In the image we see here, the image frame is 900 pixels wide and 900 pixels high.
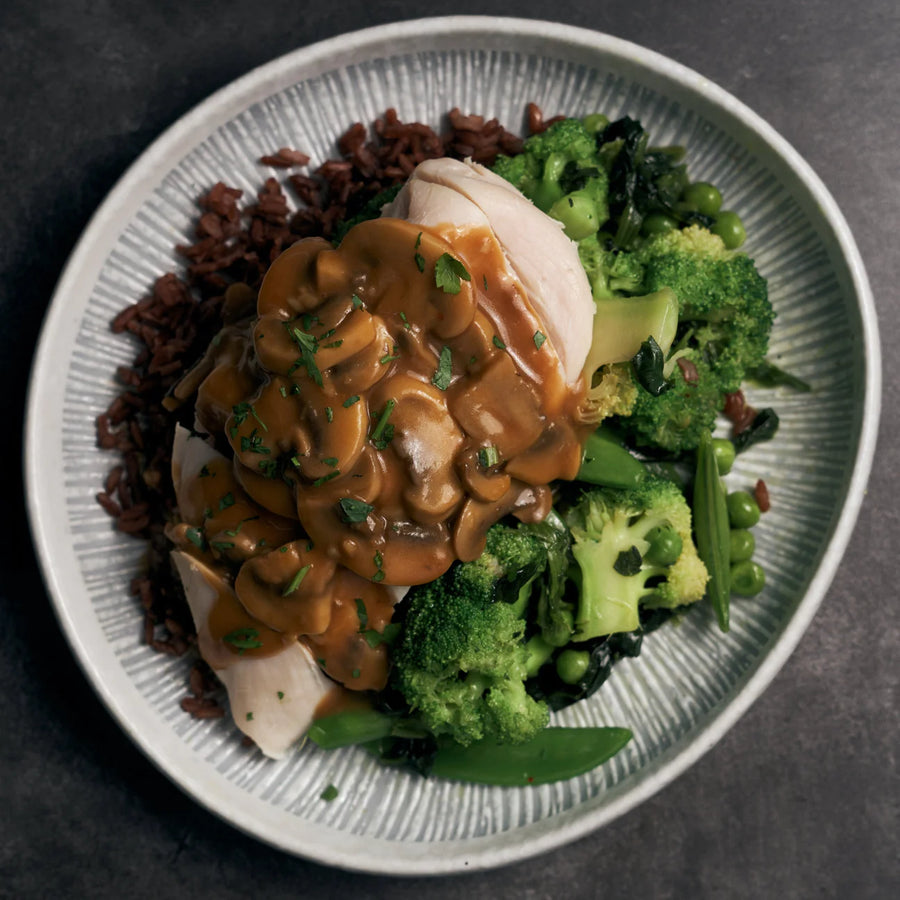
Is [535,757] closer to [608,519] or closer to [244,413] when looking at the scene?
[608,519]

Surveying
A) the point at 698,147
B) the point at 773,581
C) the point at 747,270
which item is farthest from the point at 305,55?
the point at 773,581

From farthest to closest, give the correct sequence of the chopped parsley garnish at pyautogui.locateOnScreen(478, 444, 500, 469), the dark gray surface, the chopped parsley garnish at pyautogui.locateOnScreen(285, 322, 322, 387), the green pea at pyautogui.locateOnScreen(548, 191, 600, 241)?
the dark gray surface, the green pea at pyautogui.locateOnScreen(548, 191, 600, 241), the chopped parsley garnish at pyautogui.locateOnScreen(478, 444, 500, 469), the chopped parsley garnish at pyautogui.locateOnScreen(285, 322, 322, 387)

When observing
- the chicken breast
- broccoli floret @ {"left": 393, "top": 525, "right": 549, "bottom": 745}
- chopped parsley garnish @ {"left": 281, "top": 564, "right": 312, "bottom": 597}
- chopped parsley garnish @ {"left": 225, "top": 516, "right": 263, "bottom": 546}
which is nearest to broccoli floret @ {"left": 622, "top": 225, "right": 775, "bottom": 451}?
broccoli floret @ {"left": 393, "top": 525, "right": 549, "bottom": 745}

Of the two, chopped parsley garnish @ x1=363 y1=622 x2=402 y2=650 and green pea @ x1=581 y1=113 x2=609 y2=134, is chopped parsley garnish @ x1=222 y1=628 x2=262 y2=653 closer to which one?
chopped parsley garnish @ x1=363 y1=622 x2=402 y2=650

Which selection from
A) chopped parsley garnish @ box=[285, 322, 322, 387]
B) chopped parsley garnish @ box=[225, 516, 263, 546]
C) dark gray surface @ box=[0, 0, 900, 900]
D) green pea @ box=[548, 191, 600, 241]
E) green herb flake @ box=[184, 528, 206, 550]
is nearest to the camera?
chopped parsley garnish @ box=[285, 322, 322, 387]

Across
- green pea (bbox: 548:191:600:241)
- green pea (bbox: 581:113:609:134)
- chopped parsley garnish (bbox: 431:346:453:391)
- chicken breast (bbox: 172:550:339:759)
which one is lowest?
chicken breast (bbox: 172:550:339:759)

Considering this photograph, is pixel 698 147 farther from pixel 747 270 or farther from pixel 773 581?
pixel 773 581
